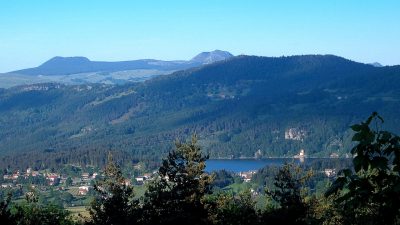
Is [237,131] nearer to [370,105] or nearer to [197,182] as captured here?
[370,105]

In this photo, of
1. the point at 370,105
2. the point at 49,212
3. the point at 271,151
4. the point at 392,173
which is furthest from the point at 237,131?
the point at 392,173

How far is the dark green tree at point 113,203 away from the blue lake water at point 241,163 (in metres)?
113

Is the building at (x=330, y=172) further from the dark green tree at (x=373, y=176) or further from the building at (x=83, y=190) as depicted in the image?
the dark green tree at (x=373, y=176)

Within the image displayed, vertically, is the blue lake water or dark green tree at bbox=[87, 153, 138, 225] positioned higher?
dark green tree at bbox=[87, 153, 138, 225]

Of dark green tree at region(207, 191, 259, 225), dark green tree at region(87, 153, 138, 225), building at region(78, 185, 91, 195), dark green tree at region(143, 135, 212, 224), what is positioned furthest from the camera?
building at region(78, 185, 91, 195)

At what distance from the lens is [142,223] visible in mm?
22078

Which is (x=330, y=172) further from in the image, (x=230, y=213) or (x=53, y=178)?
(x=230, y=213)

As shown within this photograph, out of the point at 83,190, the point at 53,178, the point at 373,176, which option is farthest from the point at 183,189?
the point at 53,178

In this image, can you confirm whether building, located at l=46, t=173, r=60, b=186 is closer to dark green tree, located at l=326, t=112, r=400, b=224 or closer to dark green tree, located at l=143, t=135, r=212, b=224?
dark green tree, located at l=143, t=135, r=212, b=224

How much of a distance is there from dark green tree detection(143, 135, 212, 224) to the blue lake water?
373ft

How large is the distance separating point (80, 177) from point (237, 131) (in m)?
77.5

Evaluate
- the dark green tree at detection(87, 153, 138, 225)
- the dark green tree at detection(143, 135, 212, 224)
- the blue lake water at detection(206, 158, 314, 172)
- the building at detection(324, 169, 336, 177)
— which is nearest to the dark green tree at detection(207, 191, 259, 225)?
the dark green tree at detection(143, 135, 212, 224)

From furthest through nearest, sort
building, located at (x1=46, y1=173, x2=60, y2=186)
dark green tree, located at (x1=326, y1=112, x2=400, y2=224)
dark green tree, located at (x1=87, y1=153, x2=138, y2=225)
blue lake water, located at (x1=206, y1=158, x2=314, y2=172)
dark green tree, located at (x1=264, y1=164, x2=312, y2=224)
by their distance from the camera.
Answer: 1. blue lake water, located at (x1=206, y1=158, x2=314, y2=172)
2. building, located at (x1=46, y1=173, x2=60, y2=186)
3. dark green tree, located at (x1=264, y1=164, x2=312, y2=224)
4. dark green tree, located at (x1=87, y1=153, x2=138, y2=225)
5. dark green tree, located at (x1=326, y1=112, x2=400, y2=224)

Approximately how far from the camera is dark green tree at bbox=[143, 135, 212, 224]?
22.5 metres
